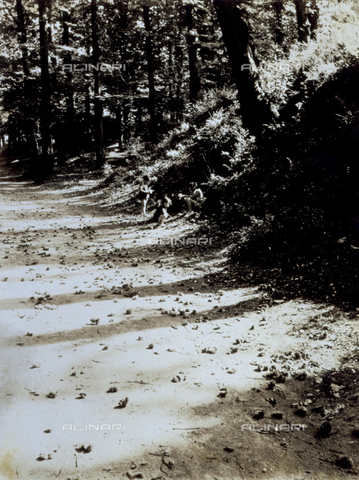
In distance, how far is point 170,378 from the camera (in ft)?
15.1

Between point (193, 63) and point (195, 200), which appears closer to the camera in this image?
point (195, 200)

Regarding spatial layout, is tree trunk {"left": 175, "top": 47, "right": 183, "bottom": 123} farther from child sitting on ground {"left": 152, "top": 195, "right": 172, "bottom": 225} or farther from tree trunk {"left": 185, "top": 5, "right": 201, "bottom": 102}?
child sitting on ground {"left": 152, "top": 195, "right": 172, "bottom": 225}

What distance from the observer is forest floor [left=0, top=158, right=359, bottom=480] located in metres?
3.38

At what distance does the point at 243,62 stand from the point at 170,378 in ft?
31.4

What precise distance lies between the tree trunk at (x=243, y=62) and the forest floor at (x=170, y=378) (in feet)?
16.7

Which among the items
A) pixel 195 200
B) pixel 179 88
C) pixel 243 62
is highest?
pixel 179 88

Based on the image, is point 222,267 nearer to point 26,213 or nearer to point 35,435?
point 35,435

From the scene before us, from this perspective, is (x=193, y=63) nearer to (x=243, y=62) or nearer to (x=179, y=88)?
(x=243, y=62)

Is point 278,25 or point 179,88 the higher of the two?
point 278,25

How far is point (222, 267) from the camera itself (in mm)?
8234

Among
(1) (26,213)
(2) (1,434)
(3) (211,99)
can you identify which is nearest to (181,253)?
(2) (1,434)

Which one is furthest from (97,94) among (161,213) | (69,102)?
(161,213)

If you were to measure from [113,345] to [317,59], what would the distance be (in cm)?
922

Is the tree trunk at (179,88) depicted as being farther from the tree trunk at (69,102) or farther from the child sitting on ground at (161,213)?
the child sitting on ground at (161,213)
